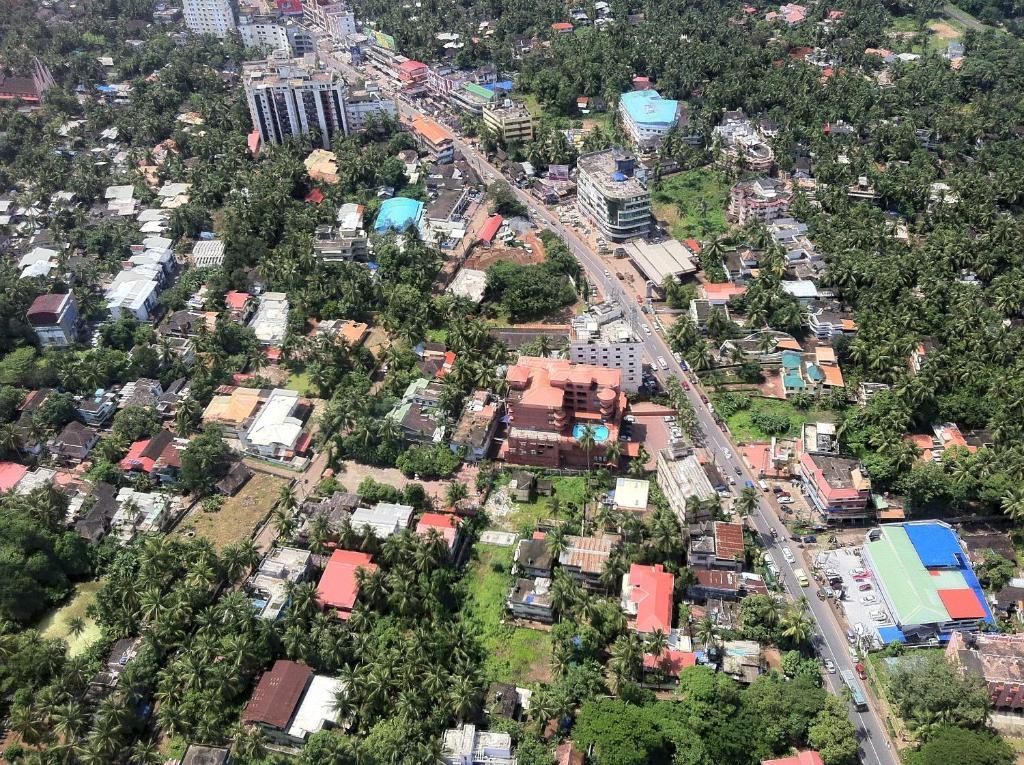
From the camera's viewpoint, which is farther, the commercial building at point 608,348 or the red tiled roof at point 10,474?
the commercial building at point 608,348

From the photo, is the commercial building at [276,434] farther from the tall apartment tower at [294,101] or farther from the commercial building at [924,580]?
the tall apartment tower at [294,101]

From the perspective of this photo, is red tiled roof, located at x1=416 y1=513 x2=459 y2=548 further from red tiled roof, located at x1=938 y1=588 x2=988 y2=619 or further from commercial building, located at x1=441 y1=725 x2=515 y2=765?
red tiled roof, located at x1=938 y1=588 x2=988 y2=619

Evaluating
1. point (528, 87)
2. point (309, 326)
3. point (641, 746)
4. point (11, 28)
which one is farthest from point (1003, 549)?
point (11, 28)

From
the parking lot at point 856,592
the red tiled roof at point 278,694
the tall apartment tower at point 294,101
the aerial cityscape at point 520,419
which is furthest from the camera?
the tall apartment tower at point 294,101

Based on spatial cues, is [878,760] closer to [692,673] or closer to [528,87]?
[692,673]

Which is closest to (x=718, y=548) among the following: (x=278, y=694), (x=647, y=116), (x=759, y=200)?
(x=278, y=694)

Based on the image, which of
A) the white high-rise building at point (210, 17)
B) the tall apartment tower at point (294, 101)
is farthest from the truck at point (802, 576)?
the white high-rise building at point (210, 17)

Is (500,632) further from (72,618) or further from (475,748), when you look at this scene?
(72,618)
